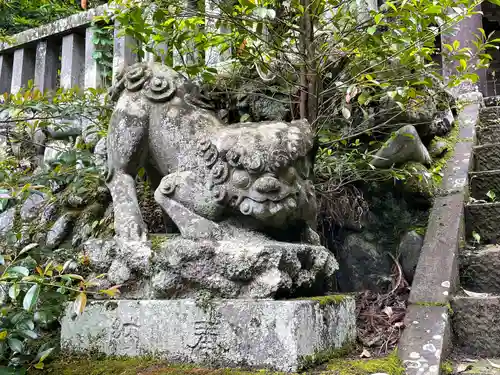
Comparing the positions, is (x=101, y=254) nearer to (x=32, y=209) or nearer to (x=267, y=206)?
(x=267, y=206)

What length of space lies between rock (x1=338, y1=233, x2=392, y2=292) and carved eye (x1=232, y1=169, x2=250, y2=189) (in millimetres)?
1148

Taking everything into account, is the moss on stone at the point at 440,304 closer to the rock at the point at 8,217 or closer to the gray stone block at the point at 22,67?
the rock at the point at 8,217

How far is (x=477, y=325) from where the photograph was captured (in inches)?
86.9

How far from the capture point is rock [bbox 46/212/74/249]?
305 cm

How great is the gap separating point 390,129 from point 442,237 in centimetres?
74

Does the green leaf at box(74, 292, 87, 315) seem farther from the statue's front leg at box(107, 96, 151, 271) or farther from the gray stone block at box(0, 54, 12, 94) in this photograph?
the gray stone block at box(0, 54, 12, 94)

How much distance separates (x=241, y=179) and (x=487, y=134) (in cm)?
294

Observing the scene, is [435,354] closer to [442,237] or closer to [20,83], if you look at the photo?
[442,237]

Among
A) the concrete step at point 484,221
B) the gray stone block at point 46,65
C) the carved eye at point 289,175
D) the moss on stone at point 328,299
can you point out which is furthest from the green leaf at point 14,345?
the gray stone block at point 46,65

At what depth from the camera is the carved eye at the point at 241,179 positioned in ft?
6.24

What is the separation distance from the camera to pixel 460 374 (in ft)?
6.20

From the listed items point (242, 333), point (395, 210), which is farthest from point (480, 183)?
point (242, 333)

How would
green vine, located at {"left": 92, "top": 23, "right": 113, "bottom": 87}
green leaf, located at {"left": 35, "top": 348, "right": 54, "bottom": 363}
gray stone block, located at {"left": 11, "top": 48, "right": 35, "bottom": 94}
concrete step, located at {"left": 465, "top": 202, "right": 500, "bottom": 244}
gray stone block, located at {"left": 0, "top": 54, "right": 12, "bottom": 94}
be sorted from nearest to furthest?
green leaf, located at {"left": 35, "top": 348, "right": 54, "bottom": 363} → concrete step, located at {"left": 465, "top": 202, "right": 500, "bottom": 244} → green vine, located at {"left": 92, "top": 23, "right": 113, "bottom": 87} → gray stone block, located at {"left": 11, "top": 48, "right": 35, "bottom": 94} → gray stone block, located at {"left": 0, "top": 54, "right": 12, "bottom": 94}

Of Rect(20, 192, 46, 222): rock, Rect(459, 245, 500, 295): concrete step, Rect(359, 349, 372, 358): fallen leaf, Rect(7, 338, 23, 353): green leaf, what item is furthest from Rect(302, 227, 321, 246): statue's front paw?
Rect(20, 192, 46, 222): rock
